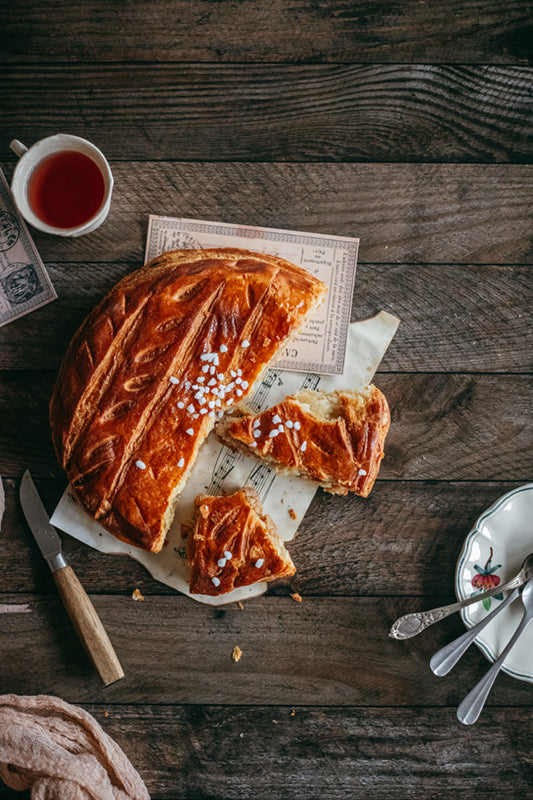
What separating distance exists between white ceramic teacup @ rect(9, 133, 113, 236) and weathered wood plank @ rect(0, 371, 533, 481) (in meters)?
1.26

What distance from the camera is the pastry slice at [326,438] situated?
79.2 inches

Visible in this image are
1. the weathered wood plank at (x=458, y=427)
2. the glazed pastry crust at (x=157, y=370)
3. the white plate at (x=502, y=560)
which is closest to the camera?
the glazed pastry crust at (x=157, y=370)

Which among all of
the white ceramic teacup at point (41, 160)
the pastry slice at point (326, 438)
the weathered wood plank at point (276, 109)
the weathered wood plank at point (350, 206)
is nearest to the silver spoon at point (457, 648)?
the pastry slice at point (326, 438)

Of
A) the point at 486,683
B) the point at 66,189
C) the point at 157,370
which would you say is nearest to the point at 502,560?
the point at 486,683

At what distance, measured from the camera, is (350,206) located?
216cm

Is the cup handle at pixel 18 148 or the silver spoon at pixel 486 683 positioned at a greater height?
the cup handle at pixel 18 148

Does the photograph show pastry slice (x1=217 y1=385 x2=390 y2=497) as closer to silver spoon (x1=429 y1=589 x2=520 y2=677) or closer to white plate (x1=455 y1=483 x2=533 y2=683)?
white plate (x1=455 y1=483 x2=533 y2=683)

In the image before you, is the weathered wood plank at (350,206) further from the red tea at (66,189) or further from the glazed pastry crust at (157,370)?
the glazed pastry crust at (157,370)

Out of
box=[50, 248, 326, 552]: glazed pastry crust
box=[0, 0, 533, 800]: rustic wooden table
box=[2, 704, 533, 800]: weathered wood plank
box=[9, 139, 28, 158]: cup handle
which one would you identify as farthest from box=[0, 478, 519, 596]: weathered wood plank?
box=[9, 139, 28, 158]: cup handle

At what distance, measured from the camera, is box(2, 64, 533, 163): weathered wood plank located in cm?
212

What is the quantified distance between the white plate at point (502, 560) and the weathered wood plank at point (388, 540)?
93 mm

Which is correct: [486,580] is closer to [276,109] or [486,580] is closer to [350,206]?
[350,206]

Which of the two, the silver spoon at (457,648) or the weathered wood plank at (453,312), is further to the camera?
the weathered wood plank at (453,312)

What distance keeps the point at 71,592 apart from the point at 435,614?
54.6 inches
